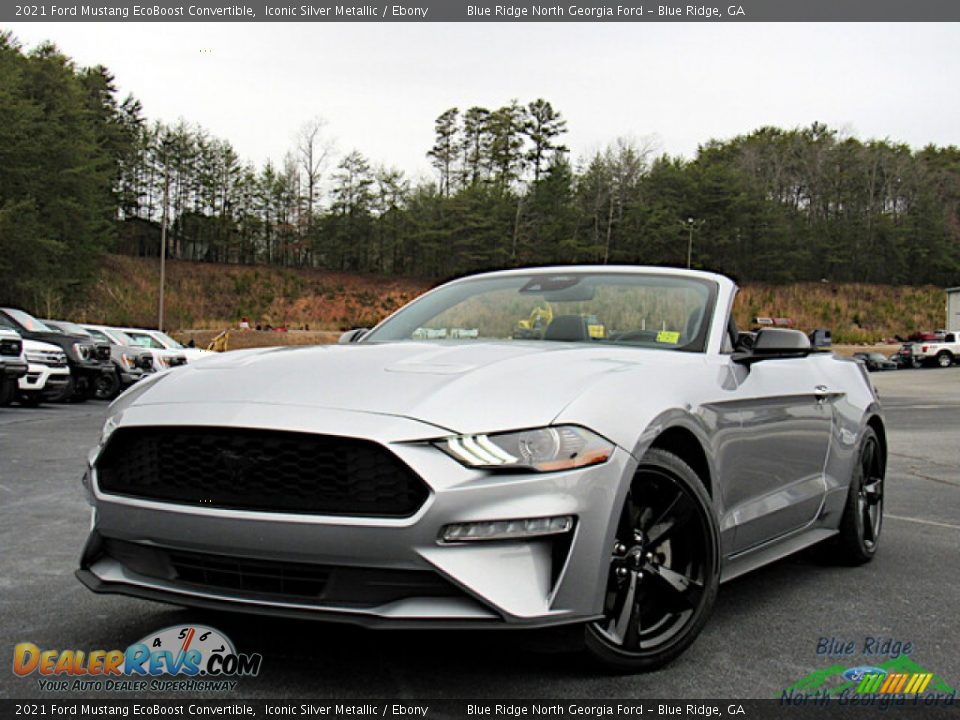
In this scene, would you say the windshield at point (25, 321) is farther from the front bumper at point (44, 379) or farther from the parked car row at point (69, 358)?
the front bumper at point (44, 379)

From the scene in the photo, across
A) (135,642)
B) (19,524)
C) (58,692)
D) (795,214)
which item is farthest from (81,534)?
(795,214)

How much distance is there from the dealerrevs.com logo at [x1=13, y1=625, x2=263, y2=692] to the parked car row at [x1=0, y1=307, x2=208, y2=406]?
10062mm

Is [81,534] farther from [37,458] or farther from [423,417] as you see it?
[37,458]

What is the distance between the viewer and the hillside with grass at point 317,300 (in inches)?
2515

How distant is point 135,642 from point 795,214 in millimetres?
103143

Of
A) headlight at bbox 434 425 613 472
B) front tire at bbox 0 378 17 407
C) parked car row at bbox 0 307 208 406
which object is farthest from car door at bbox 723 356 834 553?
front tire at bbox 0 378 17 407

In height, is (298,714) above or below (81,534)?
above

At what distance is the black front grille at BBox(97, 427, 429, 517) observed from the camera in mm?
2713

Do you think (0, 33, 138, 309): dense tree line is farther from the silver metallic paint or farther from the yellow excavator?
the silver metallic paint

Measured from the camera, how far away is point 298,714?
2.69 m

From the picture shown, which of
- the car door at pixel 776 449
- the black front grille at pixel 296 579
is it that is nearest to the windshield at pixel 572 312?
the car door at pixel 776 449

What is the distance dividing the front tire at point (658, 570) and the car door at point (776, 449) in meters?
0.33

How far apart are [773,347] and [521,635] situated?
6.05ft

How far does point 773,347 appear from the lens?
4.02 metres
